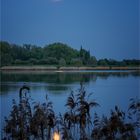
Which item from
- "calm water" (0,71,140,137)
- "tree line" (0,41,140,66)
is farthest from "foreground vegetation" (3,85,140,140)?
"tree line" (0,41,140,66)

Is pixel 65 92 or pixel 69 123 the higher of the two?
pixel 69 123

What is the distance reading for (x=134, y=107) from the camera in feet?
20.5

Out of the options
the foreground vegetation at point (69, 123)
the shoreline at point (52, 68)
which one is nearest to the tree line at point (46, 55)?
the shoreline at point (52, 68)

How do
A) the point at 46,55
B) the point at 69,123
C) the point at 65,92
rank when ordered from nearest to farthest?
the point at 69,123
the point at 65,92
the point at 46,55

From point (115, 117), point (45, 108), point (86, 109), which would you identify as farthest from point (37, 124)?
point (115, 117)

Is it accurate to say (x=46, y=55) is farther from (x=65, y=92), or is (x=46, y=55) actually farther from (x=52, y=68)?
(x=65, y=92)

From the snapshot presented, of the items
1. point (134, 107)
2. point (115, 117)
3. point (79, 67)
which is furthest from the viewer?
point (79, 67)

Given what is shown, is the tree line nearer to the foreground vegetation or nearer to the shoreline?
the shoreline

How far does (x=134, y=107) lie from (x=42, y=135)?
152 centimetres

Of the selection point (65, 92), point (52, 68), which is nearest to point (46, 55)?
point (52, 68)

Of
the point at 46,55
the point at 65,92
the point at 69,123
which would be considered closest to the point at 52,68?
the point at 46,55

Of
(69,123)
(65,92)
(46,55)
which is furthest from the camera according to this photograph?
(46,55)

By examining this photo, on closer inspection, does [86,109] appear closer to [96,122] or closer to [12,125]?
[96,122]

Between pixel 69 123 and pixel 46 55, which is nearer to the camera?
pixel 69 123
